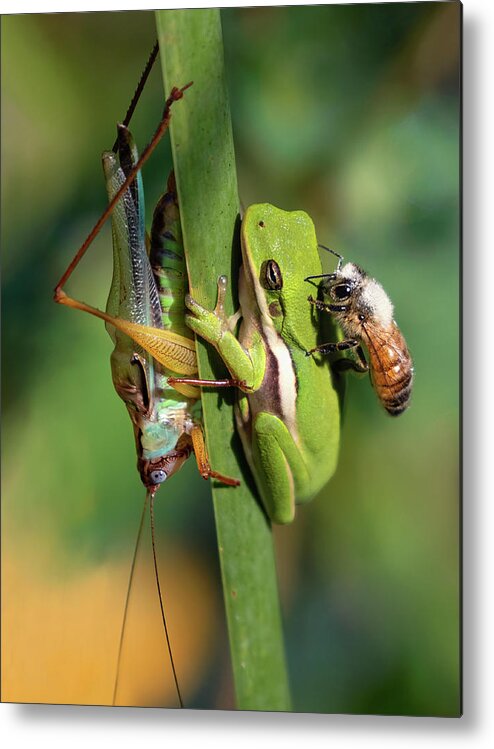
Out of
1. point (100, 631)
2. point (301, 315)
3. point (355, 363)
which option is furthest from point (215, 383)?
point (100, 631)

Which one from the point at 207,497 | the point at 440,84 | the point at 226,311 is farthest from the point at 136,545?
the point at 440,84

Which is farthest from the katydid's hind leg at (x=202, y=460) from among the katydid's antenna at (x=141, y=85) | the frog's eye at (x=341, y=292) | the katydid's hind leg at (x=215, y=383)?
the katydid's antenna at (x=141, y=85)

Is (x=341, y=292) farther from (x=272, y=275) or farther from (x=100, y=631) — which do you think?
(x=100, y=631)

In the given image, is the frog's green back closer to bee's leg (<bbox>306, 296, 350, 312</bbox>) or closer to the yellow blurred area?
bee's leg (<bbox>306, 296, 350, 312</bbox>)

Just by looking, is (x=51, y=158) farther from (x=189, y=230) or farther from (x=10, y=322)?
(x=189, y=230)

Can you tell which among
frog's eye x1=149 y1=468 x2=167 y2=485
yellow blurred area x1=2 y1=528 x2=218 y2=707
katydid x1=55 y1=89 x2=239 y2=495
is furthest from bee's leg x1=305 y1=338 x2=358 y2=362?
yellow blurred area x1=2 y1=528 x2=218 y2=707

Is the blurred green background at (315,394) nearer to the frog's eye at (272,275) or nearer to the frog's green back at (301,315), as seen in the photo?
the frog's green back at (301,315)
